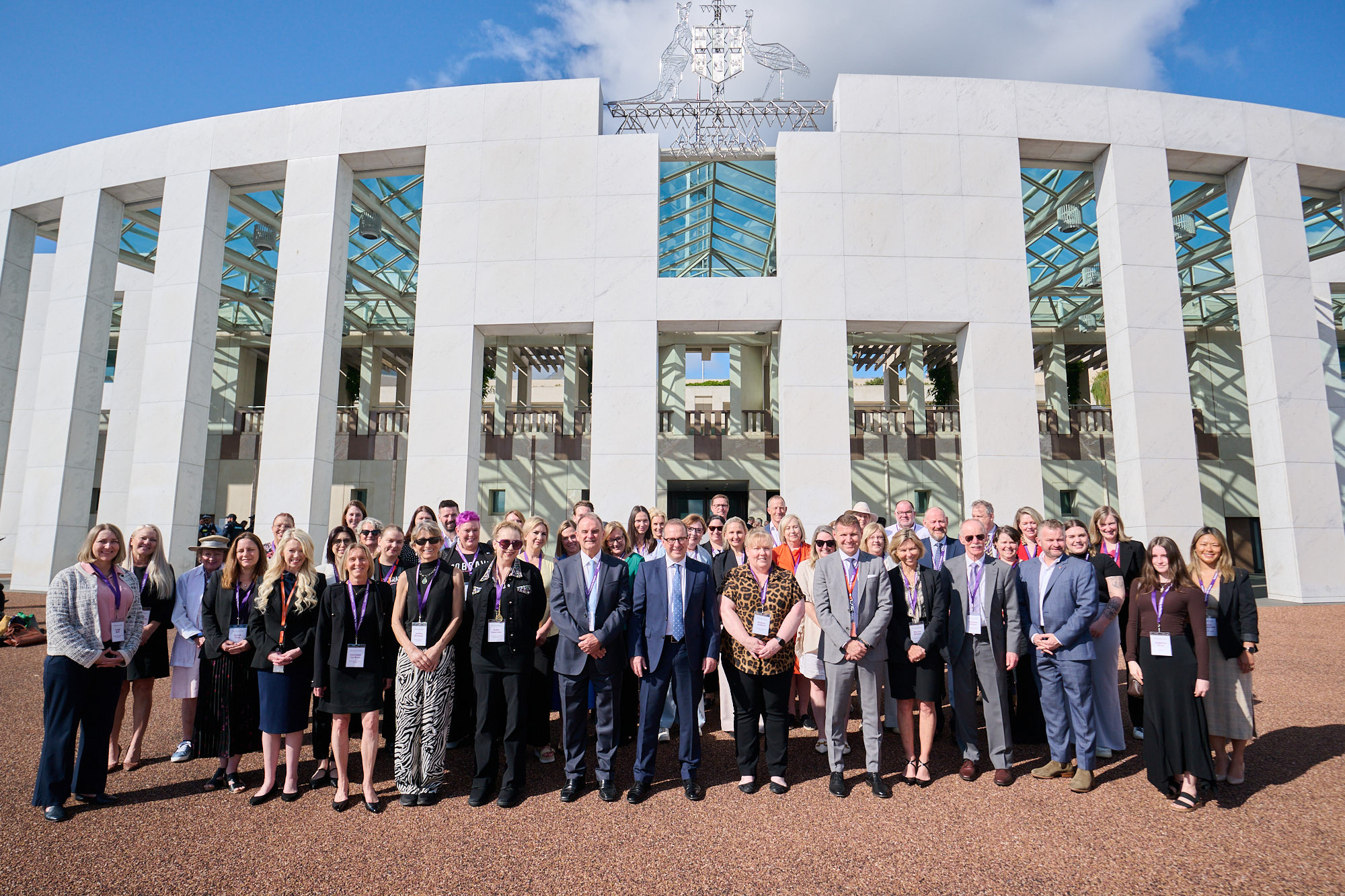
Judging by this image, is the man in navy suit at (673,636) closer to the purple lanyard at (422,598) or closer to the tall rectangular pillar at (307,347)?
the purple lanyard at (422,598)

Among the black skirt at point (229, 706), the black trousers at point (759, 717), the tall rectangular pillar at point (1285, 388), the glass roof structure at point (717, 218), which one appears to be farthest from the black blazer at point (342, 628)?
the tall rectangular pillar at point (1285, 388)

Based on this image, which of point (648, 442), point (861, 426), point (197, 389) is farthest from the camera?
point (861, 426)

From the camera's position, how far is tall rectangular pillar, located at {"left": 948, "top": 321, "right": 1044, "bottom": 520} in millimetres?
11867

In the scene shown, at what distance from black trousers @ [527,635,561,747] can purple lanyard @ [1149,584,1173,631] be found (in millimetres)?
4468

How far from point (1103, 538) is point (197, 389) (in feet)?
50.1

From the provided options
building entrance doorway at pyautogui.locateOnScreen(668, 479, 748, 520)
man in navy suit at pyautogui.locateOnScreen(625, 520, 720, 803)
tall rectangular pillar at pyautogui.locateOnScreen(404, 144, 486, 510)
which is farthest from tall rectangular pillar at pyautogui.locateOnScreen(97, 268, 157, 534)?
man in navy suit at pyautogui.locateOnScreen(625, 520, 720, 803)

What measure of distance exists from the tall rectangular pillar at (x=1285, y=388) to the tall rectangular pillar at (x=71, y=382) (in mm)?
23849

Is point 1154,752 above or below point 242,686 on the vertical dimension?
below

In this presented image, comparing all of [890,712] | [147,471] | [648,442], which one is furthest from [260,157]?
[890,712]

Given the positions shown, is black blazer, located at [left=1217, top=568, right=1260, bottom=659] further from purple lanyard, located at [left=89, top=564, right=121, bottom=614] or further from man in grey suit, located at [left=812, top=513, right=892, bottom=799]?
purple lanyard, located at [left=89, top=564, right=121, bottom=614]

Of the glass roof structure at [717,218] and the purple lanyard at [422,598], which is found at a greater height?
the glass roof structure at [717,218]

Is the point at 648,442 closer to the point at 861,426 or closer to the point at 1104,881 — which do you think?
the point at 1104,881

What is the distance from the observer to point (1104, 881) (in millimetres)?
3688

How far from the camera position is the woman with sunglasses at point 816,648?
5617mm
